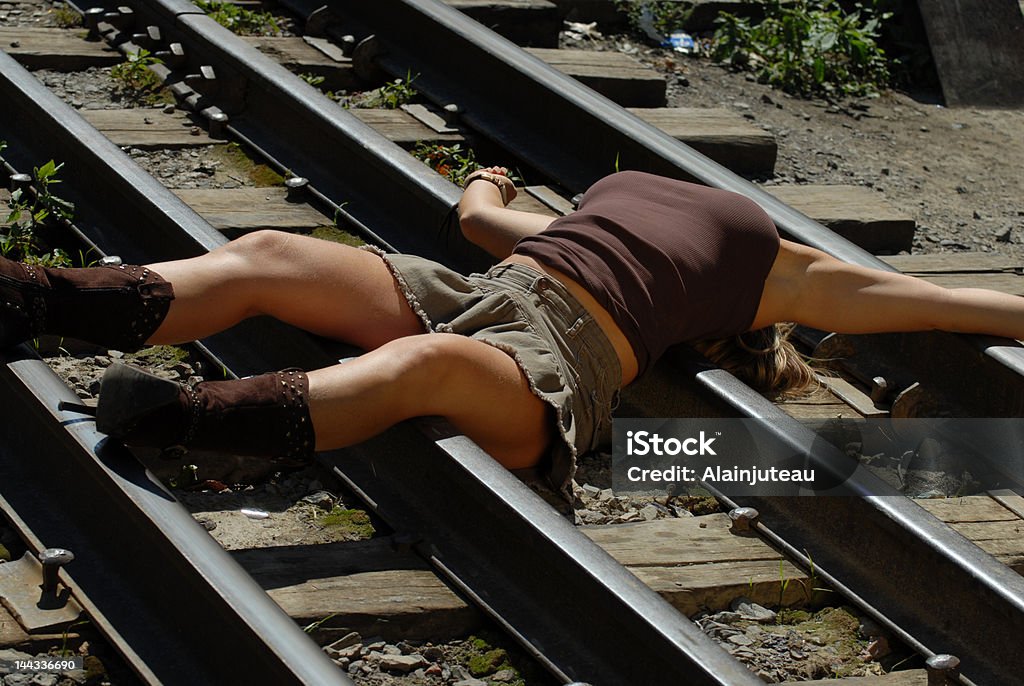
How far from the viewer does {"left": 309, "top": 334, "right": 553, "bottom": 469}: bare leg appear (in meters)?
2.96

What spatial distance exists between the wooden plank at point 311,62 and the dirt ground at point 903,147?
156 cm

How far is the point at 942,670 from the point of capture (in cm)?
274

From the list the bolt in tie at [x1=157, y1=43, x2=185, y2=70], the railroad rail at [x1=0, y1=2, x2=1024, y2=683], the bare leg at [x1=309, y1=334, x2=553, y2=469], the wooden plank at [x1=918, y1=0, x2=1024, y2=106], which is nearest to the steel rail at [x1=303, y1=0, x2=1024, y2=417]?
the railroad rail at [x1=0, y1=2, x2=1024, y2=683]

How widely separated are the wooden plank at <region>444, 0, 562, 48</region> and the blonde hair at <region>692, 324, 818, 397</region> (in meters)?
3.12

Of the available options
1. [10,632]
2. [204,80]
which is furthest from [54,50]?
[10,632]

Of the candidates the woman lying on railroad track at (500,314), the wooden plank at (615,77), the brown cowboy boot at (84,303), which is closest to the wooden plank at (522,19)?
the wooden plank at (615,77)

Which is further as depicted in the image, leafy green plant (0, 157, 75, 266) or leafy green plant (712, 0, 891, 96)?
leafy green plant (712, 0, 891, 96)

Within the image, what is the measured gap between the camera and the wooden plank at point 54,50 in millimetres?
5547

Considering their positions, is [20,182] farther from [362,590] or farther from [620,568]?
[620,568]

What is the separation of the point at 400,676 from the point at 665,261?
1.35 m

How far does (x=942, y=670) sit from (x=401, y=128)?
128 inches

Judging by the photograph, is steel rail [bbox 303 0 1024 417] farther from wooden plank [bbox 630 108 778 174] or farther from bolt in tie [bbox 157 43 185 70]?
bolt in tie [bbox 157 43 185 70]

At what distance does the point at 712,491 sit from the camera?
135 inches

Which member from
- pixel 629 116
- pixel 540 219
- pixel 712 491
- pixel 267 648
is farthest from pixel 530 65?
pixel 267 648
